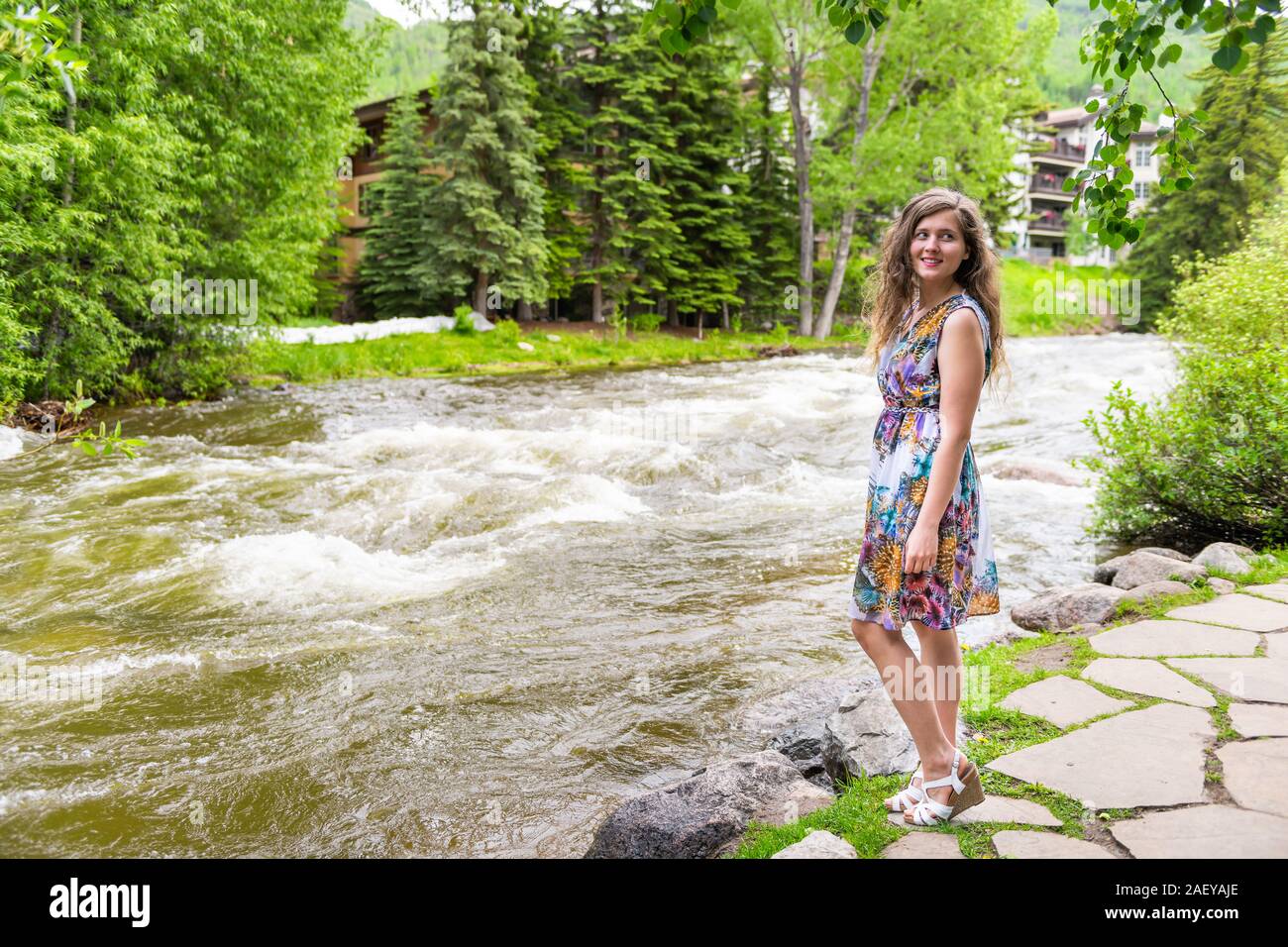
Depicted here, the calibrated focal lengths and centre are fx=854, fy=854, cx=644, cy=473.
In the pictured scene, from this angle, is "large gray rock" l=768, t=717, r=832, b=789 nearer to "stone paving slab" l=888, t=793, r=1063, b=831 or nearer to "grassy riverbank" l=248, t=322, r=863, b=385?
"stone paving slab" l=888, t=793, r=1063, b=831

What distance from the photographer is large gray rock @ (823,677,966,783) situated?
12.4 ft

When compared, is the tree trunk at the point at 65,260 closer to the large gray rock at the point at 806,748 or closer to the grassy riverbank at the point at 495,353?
the grassy riverbank at the point at 495,353

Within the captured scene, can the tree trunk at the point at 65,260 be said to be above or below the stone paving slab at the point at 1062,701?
above

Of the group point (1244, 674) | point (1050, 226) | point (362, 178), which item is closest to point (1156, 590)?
point (1244, 674)

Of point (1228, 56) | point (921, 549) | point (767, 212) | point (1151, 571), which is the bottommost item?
point (1151, 571)

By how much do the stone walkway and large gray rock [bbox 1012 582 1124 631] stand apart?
45 cm

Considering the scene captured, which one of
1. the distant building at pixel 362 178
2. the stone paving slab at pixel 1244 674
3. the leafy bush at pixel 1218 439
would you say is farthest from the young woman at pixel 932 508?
the distant building at pixel 362 178

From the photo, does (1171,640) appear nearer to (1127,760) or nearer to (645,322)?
(1127,760)

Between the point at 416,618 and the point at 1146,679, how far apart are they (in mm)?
4877

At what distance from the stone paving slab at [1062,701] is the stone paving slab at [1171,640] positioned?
642 mm

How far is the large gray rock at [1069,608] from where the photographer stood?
5.63 metres

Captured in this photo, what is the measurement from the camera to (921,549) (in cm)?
292
